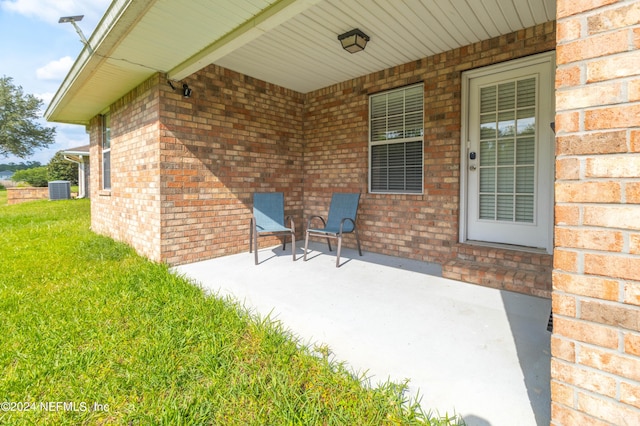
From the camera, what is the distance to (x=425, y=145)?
4191mm

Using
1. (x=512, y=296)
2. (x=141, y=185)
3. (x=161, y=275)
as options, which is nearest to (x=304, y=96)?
(x=141, y=185)

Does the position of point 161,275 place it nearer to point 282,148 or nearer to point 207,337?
point 207,337

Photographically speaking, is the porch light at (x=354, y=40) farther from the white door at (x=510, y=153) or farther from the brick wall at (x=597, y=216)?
the brick wall at (x=597, y=216)

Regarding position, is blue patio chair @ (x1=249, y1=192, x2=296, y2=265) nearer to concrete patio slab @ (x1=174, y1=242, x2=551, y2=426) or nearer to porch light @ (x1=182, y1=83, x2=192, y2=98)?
concrete patio slab @ (x1=174, y1=242, x2=551, y2=426)

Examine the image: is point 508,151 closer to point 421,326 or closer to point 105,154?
point 421,326

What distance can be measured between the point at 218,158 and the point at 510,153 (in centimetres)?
361

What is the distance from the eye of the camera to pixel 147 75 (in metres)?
4.11

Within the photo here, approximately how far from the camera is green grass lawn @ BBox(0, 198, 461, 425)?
1.51 metres

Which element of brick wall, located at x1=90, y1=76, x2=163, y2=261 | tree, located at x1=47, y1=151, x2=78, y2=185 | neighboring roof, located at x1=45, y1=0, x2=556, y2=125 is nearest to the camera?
neighboring roof, located at x1=45, y1=0, x2=556, y2=125

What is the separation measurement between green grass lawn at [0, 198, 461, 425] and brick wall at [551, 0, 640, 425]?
59 centimetres

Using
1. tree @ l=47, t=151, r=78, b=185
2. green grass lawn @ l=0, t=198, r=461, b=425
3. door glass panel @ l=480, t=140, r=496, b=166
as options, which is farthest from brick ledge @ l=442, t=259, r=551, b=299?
tree @ l=47, t=151, r=78, b=185

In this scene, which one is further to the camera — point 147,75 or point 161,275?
point 147,75

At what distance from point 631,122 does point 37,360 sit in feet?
9.91

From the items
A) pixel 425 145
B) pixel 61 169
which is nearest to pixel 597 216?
pixel 425 145
